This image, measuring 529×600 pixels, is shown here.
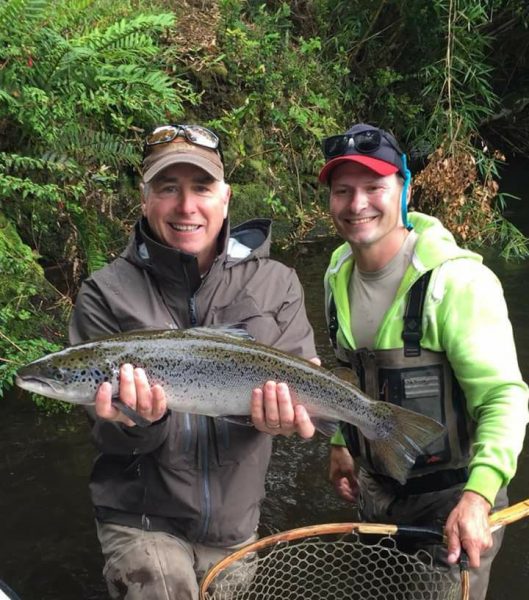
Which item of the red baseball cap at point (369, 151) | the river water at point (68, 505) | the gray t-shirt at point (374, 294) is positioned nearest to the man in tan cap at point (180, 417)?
the gray t-shirt at point (374, 294)

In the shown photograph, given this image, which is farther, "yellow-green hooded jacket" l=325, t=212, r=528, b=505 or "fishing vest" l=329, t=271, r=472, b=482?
"fishing vest" l=329, t=271, r=472, b=482

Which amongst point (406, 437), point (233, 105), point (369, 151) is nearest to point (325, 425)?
point (406, 437)

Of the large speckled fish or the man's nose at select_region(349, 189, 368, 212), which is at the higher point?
the man's nose at select_region(349, 189, 368, 212)

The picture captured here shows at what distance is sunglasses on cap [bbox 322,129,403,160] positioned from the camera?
9.31 ft

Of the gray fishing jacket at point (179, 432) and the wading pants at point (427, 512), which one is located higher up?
the gray fishing jacket at point (179, 432)

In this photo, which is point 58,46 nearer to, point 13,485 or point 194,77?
point 13,485

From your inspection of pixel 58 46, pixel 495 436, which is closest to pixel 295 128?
pixel 58 46

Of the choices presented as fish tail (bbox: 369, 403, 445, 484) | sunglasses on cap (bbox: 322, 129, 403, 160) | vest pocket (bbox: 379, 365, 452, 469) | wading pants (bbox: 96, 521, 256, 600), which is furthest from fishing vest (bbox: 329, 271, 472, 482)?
wading pants (bbox: 96, 521, 256, 600)

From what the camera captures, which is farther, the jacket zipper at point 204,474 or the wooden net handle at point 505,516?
the jacket zipper at point 204,474

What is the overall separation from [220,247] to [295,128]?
778 centimetres

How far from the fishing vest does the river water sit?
1510mm

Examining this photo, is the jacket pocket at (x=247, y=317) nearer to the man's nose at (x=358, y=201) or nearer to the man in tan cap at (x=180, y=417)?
the man in tan cap at (x=180, y=417)

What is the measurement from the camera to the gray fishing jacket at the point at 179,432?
8.63 ft

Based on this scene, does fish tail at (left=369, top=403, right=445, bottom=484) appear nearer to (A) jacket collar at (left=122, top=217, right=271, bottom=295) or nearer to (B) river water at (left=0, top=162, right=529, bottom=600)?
(A) jacket collar at (left=122, top=217, right=271, bottom=295)
